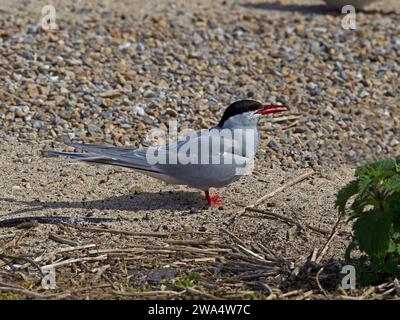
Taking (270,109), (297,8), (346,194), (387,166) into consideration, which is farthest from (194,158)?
(297,8)

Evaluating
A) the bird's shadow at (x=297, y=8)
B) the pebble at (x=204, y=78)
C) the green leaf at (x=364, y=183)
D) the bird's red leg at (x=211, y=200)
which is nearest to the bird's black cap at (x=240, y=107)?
the bird's red leg at (x=211, y=200)

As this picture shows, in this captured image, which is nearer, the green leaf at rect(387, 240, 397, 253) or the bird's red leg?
the green leaf at rect(387, 240, 397, 253)

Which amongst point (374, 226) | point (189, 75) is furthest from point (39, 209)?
point (189, 75)

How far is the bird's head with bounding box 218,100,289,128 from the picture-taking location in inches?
248

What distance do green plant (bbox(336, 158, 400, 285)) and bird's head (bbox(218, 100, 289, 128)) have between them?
5.55 feet

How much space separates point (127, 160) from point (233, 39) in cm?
331

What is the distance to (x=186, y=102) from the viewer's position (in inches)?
309

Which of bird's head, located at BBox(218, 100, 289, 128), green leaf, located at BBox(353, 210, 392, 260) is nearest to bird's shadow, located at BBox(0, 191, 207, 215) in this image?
bird's head, located at BBox(218, 100, 289, 128)

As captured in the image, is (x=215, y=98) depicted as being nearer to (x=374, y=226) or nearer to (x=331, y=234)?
(x=331, y=234)

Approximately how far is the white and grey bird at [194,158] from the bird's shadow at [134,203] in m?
0.15

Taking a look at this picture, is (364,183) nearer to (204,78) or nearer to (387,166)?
(387,166)

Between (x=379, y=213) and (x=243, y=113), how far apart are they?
1882mm

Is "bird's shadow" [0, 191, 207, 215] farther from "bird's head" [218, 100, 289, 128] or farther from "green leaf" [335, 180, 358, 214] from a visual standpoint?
"green leaf" [335, 180, 358, 214]
